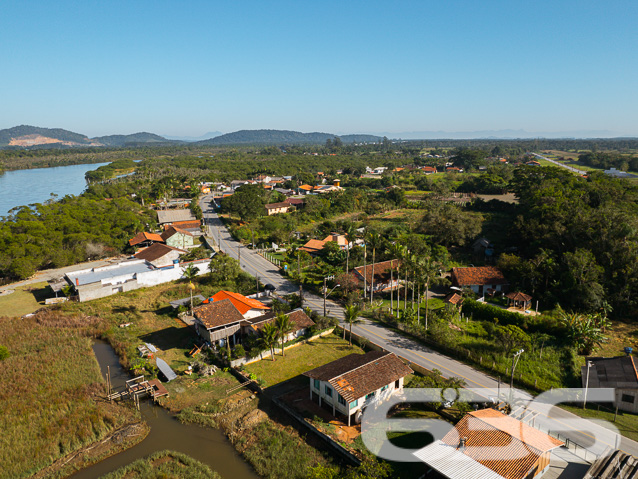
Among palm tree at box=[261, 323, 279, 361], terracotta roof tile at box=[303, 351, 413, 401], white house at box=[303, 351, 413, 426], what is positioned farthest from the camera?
palm tree at box=[261, 323, 279, 361]

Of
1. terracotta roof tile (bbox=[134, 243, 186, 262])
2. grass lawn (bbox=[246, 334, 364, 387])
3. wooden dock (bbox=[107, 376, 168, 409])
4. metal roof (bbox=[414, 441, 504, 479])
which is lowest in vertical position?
grass lawn (bbox=[246, 334, 364, 387])

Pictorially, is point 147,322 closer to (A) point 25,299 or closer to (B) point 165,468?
(A) point 25,299

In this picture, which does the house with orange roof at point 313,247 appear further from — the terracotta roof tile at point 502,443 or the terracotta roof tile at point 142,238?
the terracotta roof tile at point 502,443

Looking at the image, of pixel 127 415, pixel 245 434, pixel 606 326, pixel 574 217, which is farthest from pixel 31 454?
pixel 574 217

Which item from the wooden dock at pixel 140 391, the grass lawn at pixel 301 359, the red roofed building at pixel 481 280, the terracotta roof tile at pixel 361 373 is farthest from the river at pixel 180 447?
the red roofed building at pixel 481 280

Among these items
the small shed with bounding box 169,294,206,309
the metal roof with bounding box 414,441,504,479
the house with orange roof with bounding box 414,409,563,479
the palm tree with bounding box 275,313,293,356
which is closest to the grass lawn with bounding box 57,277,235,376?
the small shed with bounding box 169,294,206,309

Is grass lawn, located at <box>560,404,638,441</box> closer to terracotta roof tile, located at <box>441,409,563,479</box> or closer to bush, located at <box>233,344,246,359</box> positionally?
terracotta roof tile, located at <box>441,409,563,479</box>

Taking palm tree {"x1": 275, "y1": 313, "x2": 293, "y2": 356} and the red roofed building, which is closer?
palm tree {"x1": 275, "y1": 313, "x2": 293, "y2": 356}
